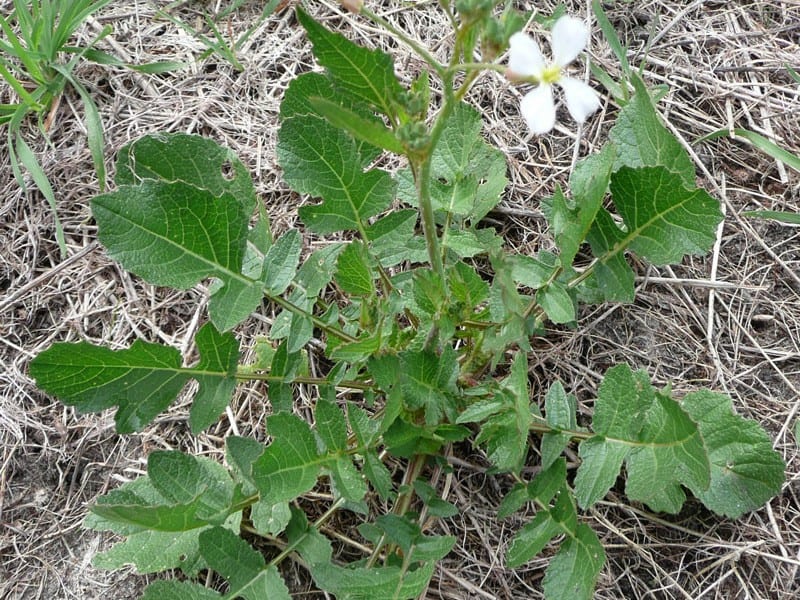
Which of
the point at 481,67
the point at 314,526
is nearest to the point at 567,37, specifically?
the point at 481,67

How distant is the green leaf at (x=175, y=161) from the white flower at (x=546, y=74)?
750 millimetres

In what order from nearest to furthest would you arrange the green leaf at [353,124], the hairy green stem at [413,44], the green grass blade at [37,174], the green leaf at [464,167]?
1. the green leaf at [353,124]
2. the hairy green stem at [413,44]
3. the green leaf at [464,167]
4. the green grass blade at [37,174]

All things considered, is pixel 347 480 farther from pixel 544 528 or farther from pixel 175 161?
pixel 175 161

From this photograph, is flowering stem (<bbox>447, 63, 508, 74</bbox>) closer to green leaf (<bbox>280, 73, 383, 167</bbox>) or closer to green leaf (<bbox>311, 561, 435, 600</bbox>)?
green leaf (<bbox>280, 73, 383, 167</bbox>)

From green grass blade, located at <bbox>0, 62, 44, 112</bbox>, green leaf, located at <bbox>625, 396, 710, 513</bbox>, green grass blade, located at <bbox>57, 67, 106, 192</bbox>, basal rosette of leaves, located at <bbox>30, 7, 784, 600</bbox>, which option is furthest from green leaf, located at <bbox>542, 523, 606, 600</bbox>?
green grass blade, located at <bbox>0, 62, 44, 112</bbox>

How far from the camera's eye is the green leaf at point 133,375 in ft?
4.89

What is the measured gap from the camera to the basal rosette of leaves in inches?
57.6

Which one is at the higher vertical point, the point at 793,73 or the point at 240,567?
the point at 793,73

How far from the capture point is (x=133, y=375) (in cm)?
155

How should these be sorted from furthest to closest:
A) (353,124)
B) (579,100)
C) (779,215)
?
(779,215)
(579,100)
(353,124)

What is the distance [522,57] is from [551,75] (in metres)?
0.08

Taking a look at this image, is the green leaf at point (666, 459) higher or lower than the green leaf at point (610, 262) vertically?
lower

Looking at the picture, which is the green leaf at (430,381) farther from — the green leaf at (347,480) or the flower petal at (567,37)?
the flower petal at (567,37)

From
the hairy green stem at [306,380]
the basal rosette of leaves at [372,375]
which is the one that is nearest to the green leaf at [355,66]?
the basal rosette of leaves at [372,375]
